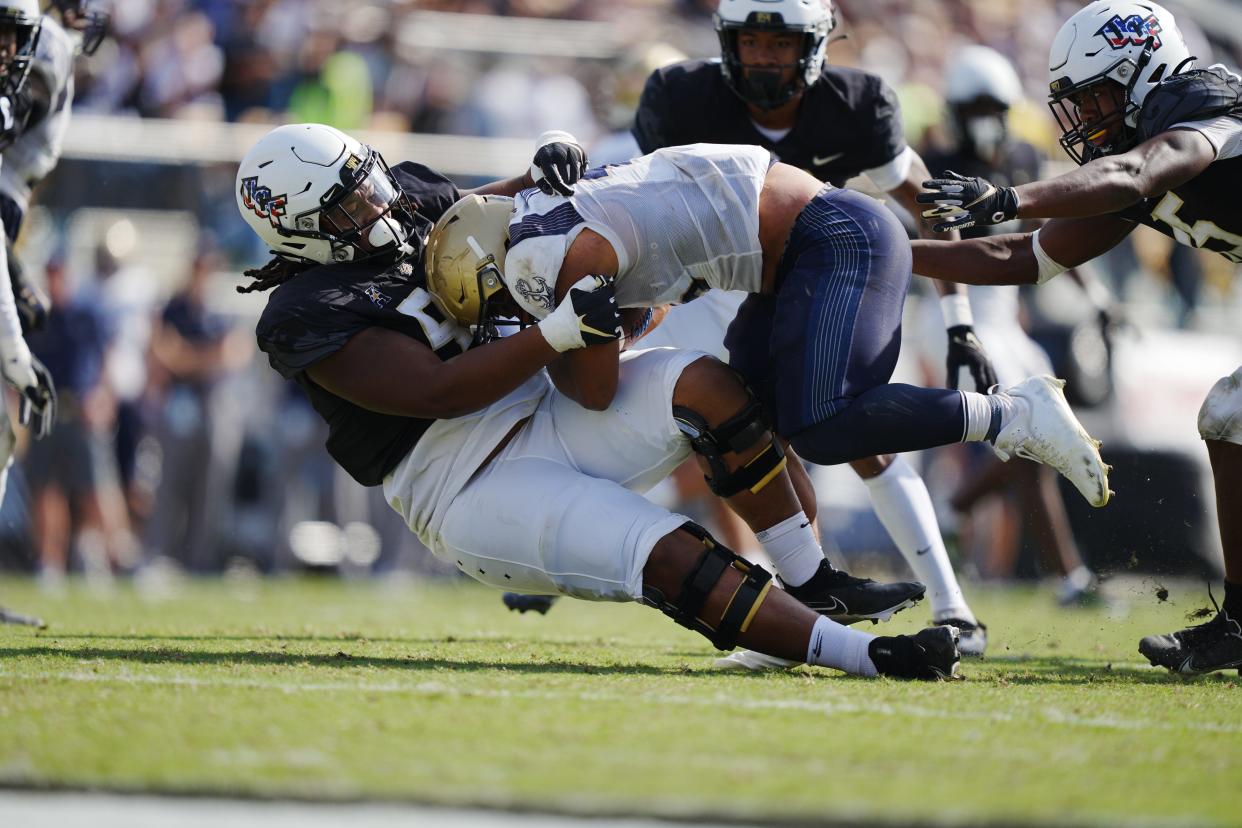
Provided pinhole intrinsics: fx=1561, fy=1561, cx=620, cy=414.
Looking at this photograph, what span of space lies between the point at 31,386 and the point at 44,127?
3.87ft

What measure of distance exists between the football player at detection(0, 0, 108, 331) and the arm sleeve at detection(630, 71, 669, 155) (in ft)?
7.79

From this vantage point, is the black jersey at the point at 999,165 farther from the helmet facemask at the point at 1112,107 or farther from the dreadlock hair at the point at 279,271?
the dreadlock hair at the point at 279,271

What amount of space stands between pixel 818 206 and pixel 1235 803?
86.1 inches

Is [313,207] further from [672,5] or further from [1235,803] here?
[672,5]

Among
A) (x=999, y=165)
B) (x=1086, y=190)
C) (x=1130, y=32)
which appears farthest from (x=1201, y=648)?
(x=999, y=165)

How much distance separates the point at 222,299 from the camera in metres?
10.7

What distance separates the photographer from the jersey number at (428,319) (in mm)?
→ 4504

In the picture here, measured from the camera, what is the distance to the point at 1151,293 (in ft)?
40.0

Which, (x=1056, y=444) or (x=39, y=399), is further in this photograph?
(x=39, y=399)

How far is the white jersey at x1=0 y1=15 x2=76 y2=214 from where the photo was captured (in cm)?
617

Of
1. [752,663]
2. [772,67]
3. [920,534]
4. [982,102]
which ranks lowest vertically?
[752,663]

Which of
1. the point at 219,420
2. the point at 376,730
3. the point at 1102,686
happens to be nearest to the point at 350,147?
the point at 376,730

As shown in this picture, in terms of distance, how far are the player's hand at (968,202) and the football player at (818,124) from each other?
128 centimetres

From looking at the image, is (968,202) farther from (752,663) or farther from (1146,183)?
(752,663)
